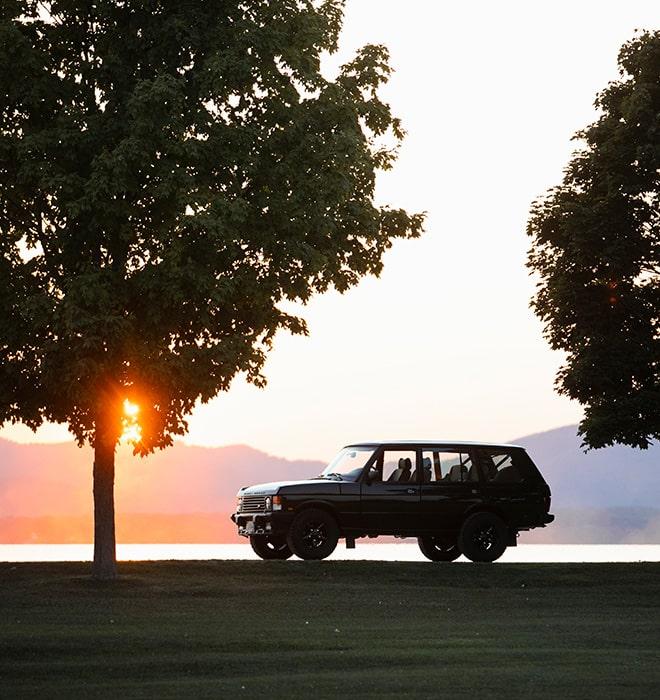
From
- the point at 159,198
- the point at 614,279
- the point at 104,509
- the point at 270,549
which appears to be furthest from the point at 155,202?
the point at 614,279

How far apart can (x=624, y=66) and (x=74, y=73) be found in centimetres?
1855

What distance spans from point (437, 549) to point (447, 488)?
273cm

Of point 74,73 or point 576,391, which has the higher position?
point 74,73

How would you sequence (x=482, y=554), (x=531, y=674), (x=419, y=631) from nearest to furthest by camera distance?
(x=531, y=674) → (x=419, y=631) → (x=482, y=554)

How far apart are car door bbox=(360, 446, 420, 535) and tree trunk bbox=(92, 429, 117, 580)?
16.4 ft

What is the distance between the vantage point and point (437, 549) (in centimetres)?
3209

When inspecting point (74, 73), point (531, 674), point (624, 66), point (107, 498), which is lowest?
point (531, 674)

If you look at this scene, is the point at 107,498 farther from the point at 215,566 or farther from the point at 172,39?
the point at 172,39

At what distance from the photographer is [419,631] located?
17984mm

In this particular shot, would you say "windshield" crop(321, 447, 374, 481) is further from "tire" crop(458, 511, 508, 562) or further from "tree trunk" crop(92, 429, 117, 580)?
"tree trunk" crop(92, 429, 117, 580)

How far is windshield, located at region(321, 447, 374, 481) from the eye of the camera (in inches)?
1163

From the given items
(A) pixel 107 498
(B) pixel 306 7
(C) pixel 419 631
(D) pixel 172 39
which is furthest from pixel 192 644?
(B) pixel 306 7

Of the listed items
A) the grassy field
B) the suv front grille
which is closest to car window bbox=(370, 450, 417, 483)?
the grassy field

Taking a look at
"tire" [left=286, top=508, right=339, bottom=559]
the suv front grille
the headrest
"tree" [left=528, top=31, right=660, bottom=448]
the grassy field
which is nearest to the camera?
the grassy field
